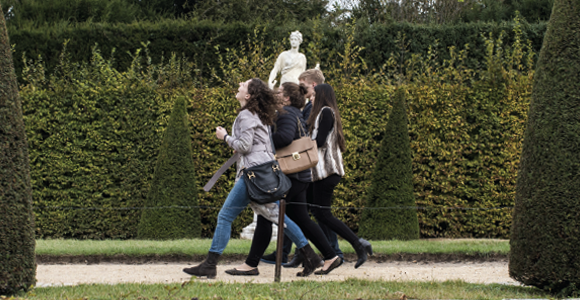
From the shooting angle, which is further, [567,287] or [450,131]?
[450,131]

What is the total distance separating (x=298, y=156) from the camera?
5113 millimetres

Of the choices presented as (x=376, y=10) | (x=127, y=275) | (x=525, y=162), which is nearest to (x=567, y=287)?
(x=525, y=162)

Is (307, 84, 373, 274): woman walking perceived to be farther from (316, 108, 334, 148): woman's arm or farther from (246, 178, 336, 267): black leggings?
(246, 178, 336, 267): black leggings

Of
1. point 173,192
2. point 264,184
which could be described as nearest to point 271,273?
point 264,184

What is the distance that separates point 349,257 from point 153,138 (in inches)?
157

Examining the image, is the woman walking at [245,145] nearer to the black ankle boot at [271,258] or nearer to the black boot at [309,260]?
the black boot at [309,260]

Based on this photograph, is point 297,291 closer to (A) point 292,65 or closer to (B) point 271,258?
(B) point 271,258

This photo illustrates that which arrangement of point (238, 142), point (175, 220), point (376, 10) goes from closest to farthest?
1. point (238, 142)
2. point (175, 220)
3. point (376, 10)

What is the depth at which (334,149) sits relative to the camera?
5676 mm

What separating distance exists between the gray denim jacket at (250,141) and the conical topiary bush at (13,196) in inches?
64.9

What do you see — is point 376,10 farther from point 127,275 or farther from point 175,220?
point 127,275

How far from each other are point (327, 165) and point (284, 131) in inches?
27.0

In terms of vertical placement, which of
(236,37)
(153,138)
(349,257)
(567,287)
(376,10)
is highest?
(376,10)

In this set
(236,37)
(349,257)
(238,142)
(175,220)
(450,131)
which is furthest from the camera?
(236,37)
